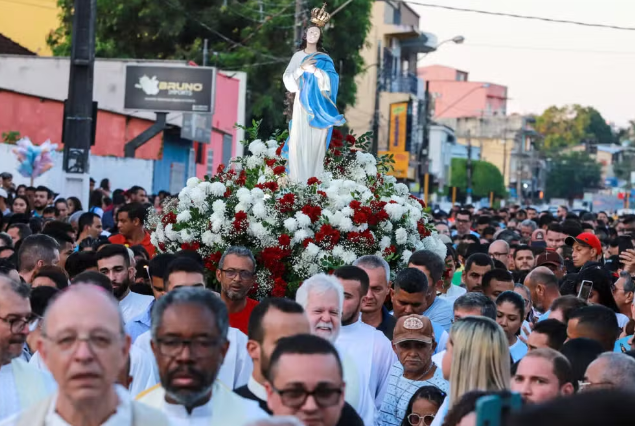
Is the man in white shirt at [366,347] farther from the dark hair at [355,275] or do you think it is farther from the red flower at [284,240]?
the red flower at [284,240]

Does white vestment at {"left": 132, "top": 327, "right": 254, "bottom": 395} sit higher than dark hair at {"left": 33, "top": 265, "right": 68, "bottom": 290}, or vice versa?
dark hair at {"left": 33, "top": 265, "right": 68, "bottom": 290}

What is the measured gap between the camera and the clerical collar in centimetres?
495

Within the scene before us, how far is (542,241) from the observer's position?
15953mm

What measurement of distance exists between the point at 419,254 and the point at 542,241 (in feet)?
23.0

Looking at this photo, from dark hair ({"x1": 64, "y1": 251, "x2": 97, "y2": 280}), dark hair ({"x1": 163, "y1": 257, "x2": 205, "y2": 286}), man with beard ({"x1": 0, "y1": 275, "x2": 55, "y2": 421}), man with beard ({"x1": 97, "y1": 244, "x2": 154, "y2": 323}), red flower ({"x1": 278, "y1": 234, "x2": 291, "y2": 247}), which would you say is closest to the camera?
man with beard ({"x1": 0, "y1": 275, "x2": 55, "y2": 421})

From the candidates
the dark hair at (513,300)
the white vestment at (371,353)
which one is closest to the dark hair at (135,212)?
the dark hair at (513,300)

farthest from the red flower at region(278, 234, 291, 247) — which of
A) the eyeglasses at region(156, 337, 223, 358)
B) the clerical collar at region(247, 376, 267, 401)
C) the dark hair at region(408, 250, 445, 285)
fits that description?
the eyeglasses at region(156, 337, 223, 358)

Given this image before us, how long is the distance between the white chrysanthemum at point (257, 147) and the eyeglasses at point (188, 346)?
279 inches

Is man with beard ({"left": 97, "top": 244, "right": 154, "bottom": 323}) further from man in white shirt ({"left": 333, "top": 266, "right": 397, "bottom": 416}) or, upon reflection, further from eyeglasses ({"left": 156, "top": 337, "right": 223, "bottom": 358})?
eyeglasses ({"left": 156, "top": 337, "right": 223, "bottom": 358})

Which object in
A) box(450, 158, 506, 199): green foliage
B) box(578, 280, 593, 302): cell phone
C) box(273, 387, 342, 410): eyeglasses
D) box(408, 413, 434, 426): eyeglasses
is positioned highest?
box(450, 158, 506, 199): green foliage

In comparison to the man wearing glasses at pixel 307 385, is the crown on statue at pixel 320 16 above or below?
above

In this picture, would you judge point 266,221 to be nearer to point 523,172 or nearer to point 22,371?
point 22,371

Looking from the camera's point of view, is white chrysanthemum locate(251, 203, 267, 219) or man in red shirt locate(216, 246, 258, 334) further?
white chrysanthemum locate(251, 203, 267, 219)

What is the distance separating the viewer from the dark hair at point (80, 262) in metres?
9.08
